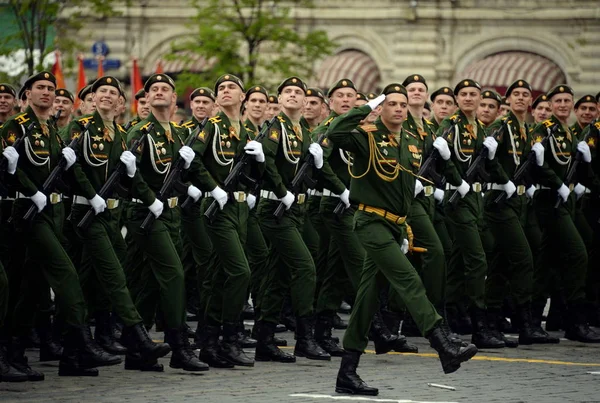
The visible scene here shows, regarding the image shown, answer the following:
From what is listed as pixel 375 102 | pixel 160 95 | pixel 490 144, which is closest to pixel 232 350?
pixel 160 95

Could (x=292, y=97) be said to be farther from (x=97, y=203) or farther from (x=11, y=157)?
(x=11, y=157)

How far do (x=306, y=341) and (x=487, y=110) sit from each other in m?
2.96

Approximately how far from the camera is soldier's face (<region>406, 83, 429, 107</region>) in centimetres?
1262

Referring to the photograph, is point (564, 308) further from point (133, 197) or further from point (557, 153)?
point (133, 197)

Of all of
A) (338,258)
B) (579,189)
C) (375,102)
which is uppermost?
(375,102)

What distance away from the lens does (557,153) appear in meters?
13.3

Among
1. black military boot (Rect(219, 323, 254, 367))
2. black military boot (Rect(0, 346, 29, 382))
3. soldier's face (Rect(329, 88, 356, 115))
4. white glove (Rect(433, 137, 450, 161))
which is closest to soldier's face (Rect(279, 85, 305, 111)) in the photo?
soldier's face (Rect(329, 88, 356, 115))

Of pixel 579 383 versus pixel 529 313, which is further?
pixel 529 313

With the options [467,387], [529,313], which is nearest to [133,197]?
[467,387]

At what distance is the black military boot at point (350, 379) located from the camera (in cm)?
962

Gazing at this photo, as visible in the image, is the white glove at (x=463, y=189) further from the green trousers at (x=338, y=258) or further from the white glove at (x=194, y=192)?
the white glove at (x=194, y=192)

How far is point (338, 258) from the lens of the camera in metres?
12.5

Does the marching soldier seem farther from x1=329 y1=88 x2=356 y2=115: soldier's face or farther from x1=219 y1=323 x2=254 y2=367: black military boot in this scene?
x1=329 y1=88 x2=356 y2=115: soldier's face

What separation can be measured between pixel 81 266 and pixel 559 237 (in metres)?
4.25
